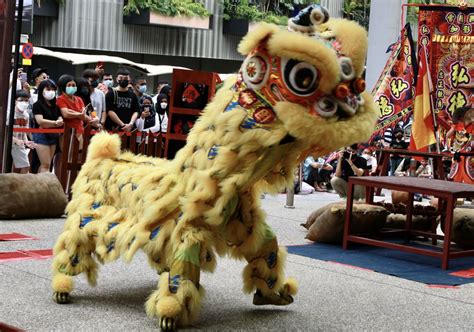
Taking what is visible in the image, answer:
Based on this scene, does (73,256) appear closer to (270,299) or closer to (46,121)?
(270,299)

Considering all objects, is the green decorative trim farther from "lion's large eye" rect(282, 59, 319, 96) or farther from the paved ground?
"lion's large eye" rect(282, 59, 319, 96)

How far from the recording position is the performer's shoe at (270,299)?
6.05m

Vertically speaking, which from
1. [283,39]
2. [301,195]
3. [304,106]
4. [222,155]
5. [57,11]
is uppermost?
[57,11]

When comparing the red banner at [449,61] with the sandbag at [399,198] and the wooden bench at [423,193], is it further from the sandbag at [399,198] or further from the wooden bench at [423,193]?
the wooden bench at [423,193]

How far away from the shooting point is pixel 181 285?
5.36 m

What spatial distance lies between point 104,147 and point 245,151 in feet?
4.90

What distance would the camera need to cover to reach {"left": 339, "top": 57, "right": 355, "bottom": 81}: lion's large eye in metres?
5.38

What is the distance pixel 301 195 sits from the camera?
1509 cm

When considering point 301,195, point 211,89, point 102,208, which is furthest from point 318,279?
point 301,195

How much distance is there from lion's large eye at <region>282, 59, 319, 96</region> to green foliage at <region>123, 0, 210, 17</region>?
24449 mm

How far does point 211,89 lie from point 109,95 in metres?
2.33

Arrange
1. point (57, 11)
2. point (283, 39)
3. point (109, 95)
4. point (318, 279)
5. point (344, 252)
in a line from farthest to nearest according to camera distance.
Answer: point (57, 11) < point (109, 95) < point (344, 252) < point (318, 279) < point (283, 39)

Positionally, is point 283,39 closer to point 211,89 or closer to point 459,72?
point 211,89

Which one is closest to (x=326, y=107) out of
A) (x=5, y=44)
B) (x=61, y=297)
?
(x=5, y=44)
